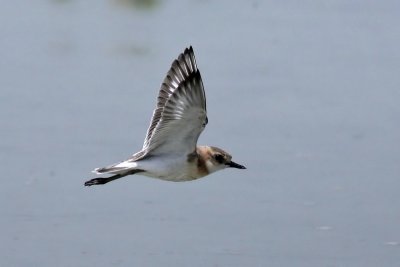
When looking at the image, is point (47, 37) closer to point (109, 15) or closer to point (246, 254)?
point (109, 15)

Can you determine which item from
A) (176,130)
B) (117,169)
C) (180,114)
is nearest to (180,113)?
(180,114)

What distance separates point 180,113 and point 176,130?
5.3 inches

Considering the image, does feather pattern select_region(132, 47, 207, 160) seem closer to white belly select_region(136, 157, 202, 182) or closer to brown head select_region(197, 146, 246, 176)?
white belly select_region(136, 157, 202, 182)

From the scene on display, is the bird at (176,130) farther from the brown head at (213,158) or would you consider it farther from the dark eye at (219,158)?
the dark eye at (219,158)

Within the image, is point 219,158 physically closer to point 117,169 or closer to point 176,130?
point 176,130

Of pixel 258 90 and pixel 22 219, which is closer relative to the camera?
pixel 22 219

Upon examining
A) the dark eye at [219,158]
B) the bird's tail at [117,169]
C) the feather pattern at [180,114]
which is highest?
the feather pattern at [180,114]

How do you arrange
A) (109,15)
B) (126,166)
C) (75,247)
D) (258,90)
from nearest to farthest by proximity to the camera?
(126,166), (75,247), (258,90), (109,15)

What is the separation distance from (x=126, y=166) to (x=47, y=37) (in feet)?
21.2

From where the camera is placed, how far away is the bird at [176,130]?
920cm

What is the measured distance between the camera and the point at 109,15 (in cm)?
1655

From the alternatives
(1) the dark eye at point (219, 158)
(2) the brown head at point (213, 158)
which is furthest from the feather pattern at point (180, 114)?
(1) the dark eye at point (219, 158)

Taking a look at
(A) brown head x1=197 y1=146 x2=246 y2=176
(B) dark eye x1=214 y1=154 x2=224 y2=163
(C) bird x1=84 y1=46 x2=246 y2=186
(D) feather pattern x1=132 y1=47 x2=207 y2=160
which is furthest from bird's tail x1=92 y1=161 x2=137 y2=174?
(B) dark eye x1=214 y1=154 x2=224 y2=163

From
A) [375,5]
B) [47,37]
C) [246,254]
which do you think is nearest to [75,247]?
[246,254]
